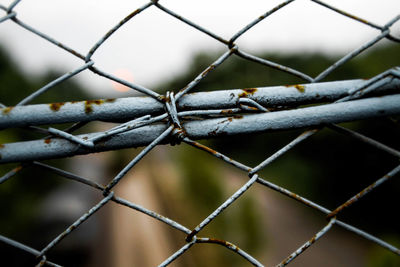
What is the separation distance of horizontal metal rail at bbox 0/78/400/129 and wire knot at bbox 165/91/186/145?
0.01 metres

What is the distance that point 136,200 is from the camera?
320 inches

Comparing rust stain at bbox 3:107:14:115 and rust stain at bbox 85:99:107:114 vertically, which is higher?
rust stain at bbox 3:107:14:115

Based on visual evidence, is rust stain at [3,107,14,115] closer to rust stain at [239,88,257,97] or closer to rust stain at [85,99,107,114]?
rust stain at [85,99,107,114]

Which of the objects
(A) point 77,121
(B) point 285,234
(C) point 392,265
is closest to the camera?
(A) point 77,121

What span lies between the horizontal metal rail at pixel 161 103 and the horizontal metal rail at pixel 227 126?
2cm

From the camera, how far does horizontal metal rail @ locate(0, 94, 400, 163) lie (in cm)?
47

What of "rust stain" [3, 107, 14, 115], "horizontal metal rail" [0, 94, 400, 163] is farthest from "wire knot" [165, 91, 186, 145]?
"rust stain" [3, 107, 14, 115]

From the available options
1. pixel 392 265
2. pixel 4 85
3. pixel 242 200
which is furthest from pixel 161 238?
pixel 4 85

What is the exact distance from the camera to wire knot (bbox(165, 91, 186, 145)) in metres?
0.49

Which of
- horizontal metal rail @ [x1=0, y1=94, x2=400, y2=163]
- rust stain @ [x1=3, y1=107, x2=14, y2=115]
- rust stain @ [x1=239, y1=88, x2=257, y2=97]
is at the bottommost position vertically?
horizontal metal rail @ [x1=0, y1=94, x2=400, y2=163]

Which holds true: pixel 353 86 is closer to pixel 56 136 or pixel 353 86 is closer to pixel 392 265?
pixel 56 136

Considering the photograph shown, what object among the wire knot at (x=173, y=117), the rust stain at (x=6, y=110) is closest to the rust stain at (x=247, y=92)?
the wire knot at (x=173, y=117)

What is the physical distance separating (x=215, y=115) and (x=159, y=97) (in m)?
0.11

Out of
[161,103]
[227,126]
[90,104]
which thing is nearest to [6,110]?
[90,104]
